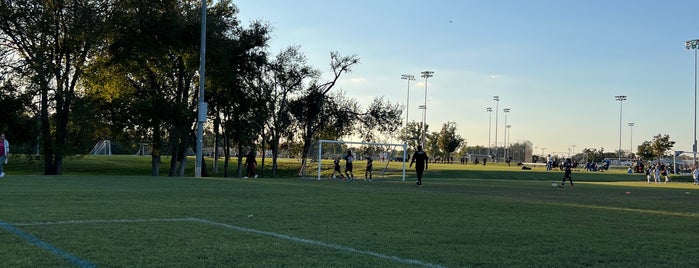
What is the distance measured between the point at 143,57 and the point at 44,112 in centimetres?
677

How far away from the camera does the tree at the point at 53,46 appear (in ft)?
111

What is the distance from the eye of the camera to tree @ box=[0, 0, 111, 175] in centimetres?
3394

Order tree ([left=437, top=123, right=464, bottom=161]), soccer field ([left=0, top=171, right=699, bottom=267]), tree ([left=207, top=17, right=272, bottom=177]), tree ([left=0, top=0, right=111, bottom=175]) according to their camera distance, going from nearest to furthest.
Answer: soccer field ([left=0, top=171, right=699, bottom=267])
tree ([left=0, top=0, right=111, bottom=175])
tree ([left=207, top=17, right=272, bottom=177])
tree ([left=437, top=123, right=464, bottom=161])

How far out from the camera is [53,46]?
3566cm

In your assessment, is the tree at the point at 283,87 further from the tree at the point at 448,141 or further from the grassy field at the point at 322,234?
the tree at the point at 448,141

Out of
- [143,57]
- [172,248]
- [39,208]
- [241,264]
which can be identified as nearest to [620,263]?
[241,264]

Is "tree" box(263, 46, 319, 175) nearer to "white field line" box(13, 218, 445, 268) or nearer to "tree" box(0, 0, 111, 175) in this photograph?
"tree" box(0, 0, 111, 175)

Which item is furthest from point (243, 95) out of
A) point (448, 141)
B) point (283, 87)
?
point (448, 141)

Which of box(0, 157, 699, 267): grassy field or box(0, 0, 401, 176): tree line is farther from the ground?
box(0, 0, 401, 176): tree line

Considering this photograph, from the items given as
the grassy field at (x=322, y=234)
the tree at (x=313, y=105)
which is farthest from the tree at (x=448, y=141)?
the grassy field at (x=322, y=234)

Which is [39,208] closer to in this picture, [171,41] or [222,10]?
[171,41]

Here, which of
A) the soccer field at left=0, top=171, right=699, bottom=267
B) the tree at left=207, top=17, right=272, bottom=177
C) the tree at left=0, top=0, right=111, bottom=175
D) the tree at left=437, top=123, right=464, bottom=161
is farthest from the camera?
the tree at left=437, top=123, right=464, bottom=161

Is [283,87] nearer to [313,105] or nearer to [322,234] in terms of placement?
[313,105]

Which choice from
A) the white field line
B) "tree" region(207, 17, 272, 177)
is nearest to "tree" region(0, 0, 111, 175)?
"tree" region(207, 17, 272, 177)
